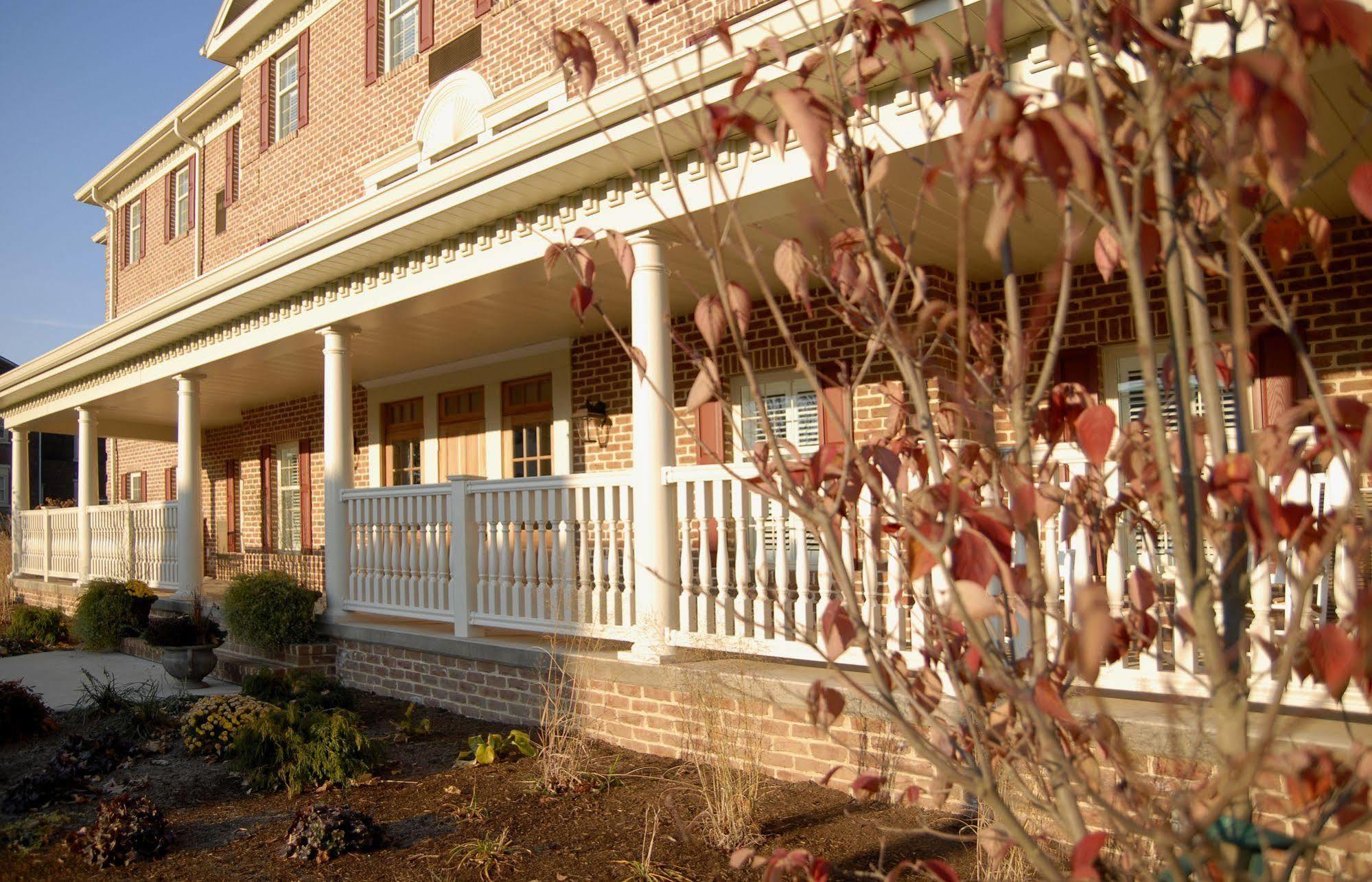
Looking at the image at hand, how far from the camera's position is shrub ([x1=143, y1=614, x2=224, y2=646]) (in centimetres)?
881

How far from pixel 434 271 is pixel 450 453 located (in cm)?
489

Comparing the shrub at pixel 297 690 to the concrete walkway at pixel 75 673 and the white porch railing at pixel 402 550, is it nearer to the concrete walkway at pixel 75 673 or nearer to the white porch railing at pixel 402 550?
the white porch railing at pixel 402 550

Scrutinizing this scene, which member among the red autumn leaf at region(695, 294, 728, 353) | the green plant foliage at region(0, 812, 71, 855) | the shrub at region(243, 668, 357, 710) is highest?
the red autumn leaf at region(695, 294, 728, 353)

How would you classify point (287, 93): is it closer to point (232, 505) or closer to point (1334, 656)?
point (232, 505)

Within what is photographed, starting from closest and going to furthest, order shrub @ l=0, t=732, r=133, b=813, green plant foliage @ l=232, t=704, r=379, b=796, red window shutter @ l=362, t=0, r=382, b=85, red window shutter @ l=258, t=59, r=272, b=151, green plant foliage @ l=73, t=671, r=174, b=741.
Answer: shrub @ l=0, t=732, r=133, b=813, green plant foliage @ l=232, t=704, r=379, b=796, green plant foliage @ l=73, t=671, r=174, b=741, red window shutter @ l=362, t=0, r=382, b=85, red window shutter @ l=258, t=59, r=272, b=151

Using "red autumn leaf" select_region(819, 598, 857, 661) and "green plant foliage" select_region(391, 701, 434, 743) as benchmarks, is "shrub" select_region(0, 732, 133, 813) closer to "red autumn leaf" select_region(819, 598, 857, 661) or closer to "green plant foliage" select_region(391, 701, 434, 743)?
"green plant foliage" select_region(391, 701, 434, 743)

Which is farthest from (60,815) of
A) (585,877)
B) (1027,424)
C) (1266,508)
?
(1266,508)

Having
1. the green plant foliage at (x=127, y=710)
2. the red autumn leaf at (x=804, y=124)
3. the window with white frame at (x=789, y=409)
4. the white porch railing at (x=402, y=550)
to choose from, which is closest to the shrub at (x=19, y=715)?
the green plant foliage at (x=127, y=710)

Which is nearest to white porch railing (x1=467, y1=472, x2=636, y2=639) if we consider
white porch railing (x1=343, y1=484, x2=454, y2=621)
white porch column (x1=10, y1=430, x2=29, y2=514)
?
white porch railing (x1=343, y1=484, x2=454, y2=621)

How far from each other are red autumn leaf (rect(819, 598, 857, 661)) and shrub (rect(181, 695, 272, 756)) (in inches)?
219

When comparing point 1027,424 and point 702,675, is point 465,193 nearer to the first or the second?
point 702,675

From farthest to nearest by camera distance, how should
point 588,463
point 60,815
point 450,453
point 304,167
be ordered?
point 304,167 < point 450,453 < point 588,463 < point 60,815

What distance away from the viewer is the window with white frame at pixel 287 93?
1359cm

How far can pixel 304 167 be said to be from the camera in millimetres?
13000
